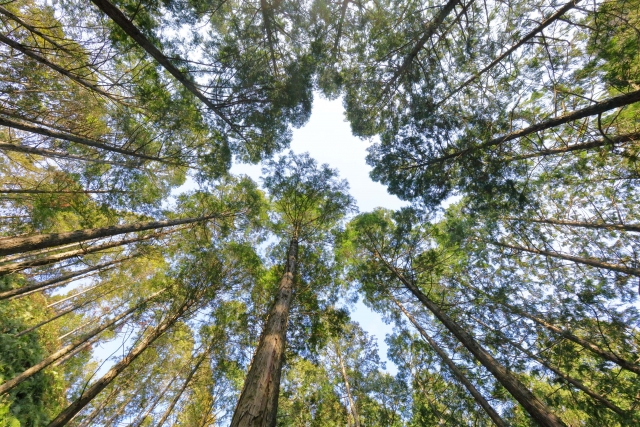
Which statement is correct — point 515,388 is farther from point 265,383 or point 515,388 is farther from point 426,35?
point 426,35

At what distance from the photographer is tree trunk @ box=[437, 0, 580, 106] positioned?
504 cm

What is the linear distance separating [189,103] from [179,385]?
13.6 metres

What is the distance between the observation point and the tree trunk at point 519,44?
16.5 ft

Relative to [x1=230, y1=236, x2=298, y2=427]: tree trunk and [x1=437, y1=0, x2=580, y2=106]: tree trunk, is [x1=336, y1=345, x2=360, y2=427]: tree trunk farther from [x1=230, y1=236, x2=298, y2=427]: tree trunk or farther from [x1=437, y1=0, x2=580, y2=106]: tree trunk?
[x1=437, y1=0, x2=580, y2=106]: tree trunk

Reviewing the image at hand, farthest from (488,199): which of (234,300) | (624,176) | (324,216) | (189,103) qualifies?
(234,300)

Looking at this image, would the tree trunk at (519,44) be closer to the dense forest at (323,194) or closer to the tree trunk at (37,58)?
the dense forest at (323,194)

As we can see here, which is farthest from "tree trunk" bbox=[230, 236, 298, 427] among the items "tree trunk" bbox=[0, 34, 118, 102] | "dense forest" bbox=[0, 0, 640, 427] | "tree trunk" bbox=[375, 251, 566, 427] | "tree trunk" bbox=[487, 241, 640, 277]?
"tree trunk" bbox=[487, 241, 640, 277]

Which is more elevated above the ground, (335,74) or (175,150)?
(335,74)

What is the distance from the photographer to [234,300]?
11.5 metres

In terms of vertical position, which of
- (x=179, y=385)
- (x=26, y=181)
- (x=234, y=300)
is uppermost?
(x=26, y=181)

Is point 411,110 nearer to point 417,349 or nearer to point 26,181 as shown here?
point 417,349

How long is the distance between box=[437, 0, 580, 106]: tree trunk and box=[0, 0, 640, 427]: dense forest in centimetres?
6

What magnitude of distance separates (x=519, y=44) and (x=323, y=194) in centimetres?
764

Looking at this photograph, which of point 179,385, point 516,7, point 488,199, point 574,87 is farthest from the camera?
point 179,385
